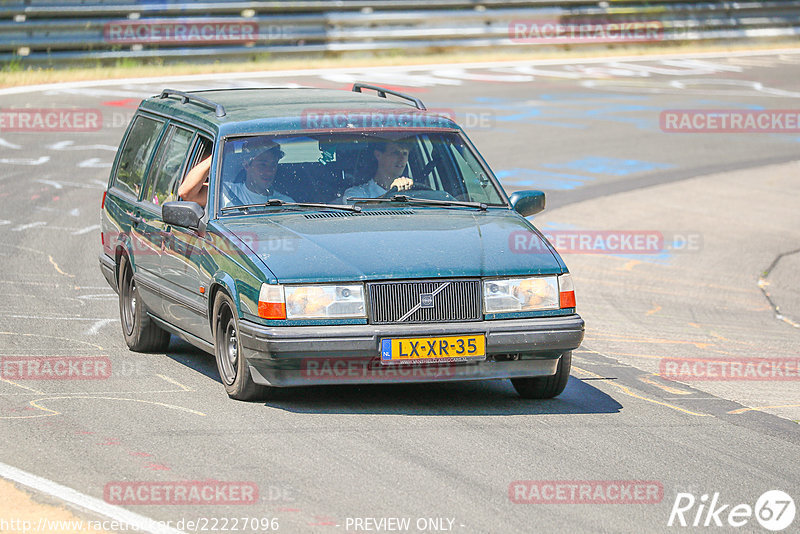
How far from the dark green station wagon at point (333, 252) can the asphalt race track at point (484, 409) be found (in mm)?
297

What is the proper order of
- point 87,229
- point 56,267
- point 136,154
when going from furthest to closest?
point 87,229
point 56,267
point 136,154

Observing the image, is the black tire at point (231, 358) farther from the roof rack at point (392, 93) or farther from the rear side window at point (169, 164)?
the roof rack at point (392, 93)

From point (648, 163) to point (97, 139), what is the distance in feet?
25.9

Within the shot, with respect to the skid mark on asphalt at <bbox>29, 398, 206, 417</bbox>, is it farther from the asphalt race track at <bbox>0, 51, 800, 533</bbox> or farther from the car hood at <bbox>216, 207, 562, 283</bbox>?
the car hood at <bbox>216, 207, 562, 283</bbox>

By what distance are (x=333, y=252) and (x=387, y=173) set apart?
1.21 metres

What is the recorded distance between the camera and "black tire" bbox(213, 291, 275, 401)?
770cm

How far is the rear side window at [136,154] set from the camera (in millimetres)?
9773

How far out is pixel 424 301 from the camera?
747 cm

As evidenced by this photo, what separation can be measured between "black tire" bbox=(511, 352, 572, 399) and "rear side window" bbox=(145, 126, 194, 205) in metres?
2.66

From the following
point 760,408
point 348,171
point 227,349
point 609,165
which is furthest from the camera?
point 609,165

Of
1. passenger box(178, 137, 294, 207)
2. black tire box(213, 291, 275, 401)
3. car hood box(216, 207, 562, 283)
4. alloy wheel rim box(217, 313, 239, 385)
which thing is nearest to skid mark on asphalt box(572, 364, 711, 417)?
car hood box(216, 207, 562, 283)
